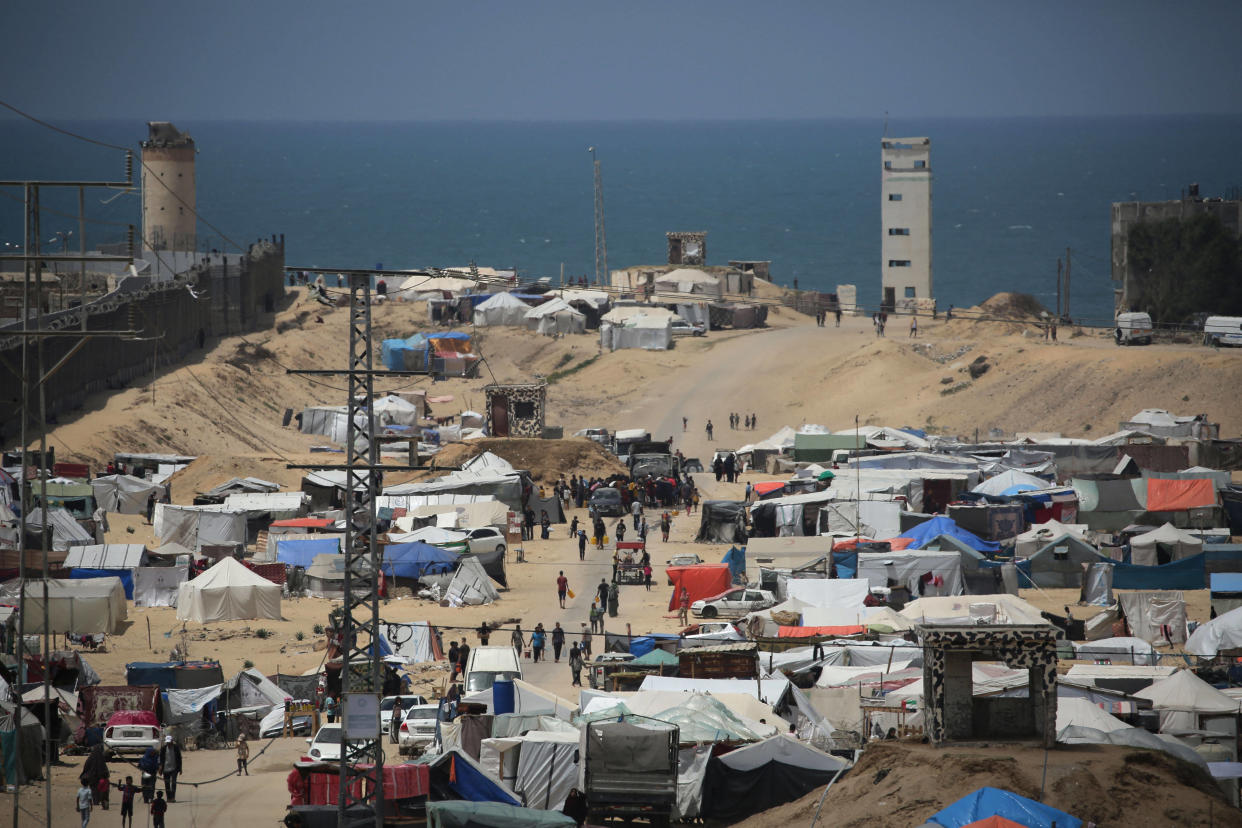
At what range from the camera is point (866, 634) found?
1033 inches

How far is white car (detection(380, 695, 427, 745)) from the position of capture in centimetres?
2252

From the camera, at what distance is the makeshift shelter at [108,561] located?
1291 inches

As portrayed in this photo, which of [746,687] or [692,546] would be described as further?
[692,546]

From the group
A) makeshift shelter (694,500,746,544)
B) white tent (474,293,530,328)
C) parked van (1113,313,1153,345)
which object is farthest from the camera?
white tent (474,293,530,328)

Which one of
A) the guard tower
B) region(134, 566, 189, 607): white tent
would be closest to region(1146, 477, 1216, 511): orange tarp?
region(134, 566, 189, 607): white tent

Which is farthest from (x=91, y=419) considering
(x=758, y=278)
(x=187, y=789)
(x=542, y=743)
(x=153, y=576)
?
(x=758, y=278)

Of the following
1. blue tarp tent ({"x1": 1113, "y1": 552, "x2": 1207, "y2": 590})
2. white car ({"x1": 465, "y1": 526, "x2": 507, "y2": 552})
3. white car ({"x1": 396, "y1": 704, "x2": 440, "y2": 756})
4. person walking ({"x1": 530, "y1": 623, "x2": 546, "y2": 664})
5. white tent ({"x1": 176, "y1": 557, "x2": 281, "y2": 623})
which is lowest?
white car ({"x1": 396, "y1": 704, "x2": 440, "y2": 756})

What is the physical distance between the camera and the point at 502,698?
22250mm

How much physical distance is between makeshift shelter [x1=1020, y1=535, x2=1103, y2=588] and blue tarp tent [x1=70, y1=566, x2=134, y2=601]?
1869 cm

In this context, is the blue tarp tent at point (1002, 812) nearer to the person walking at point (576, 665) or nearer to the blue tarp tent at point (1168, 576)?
the person walking at point (576, 665)

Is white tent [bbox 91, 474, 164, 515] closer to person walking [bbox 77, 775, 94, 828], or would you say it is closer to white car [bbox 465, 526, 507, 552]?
white car [bbox 465, 526, 507, 552]

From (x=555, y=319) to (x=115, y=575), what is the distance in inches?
1677

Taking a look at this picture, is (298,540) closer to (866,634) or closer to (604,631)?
(604,631)

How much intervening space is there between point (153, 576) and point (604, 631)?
9.53 meters
